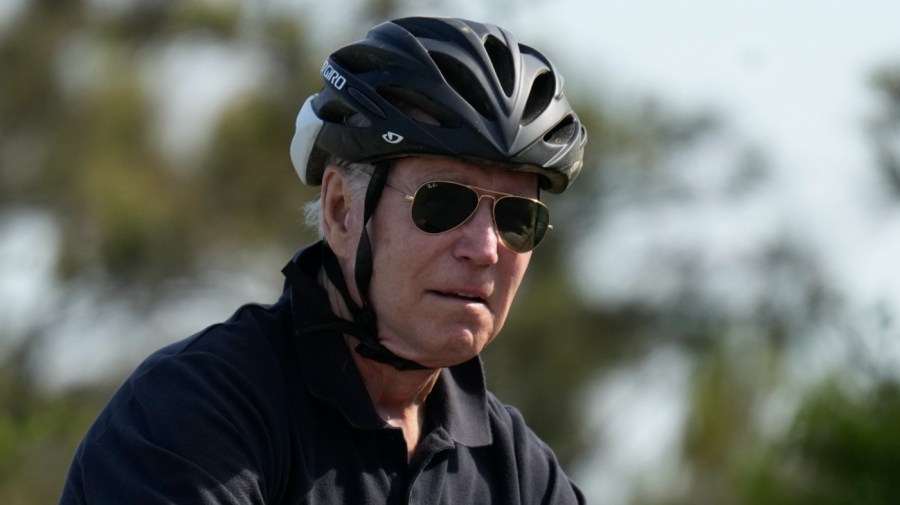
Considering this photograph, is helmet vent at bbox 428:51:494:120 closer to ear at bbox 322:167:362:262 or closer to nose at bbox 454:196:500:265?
nose at bbox 454:196:500:265

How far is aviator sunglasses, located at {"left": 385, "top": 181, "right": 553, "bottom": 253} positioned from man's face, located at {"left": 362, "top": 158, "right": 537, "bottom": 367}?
0.02 metres

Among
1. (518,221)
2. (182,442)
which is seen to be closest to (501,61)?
(518,221)

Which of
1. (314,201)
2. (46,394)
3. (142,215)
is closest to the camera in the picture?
(314,201)

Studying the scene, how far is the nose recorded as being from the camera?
419 centimetres

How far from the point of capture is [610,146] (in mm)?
23797

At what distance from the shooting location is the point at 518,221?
4293mm

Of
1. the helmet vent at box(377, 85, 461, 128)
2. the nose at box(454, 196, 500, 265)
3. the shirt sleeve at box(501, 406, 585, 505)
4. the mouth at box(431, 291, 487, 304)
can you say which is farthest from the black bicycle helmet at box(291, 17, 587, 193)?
the shirt sleeve at box(501, 406, 585, 505)

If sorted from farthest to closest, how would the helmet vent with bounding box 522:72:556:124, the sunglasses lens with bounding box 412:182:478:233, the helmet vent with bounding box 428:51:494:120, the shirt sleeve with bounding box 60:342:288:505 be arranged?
the helmet vent with bounding box 522:72:556:124 < the helmet vent with bounding box 428:51:494:120 < the sunglasses lens with bounding box 412:182:478:233 < the shirt sleeve with bounding box 60:342:288:505

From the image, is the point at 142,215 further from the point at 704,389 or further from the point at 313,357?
the point at 313,357

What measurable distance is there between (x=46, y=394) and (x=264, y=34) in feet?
27.6

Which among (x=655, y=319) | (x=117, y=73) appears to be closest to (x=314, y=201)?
(x=117, y=73)

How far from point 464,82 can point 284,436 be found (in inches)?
38.5

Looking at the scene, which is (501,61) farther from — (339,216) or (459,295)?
(459,295)

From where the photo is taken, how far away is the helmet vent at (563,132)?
14.5ft
